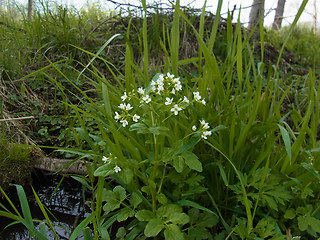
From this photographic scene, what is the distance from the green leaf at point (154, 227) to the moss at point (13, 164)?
1.07m

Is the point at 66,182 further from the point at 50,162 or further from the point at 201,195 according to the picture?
the point at 201,195

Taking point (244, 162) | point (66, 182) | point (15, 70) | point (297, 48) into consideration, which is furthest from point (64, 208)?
point (297, 48)

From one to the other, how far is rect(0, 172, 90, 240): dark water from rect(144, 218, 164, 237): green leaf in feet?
1.75

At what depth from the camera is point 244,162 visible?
4.67 ft

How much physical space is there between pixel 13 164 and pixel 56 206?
38 cm

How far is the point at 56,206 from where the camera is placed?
168cm

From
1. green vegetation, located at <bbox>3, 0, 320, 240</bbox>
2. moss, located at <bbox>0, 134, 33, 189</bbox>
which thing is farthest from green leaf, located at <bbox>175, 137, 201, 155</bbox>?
moss, located at <bbox>0, 134, 33, 189</bbox>

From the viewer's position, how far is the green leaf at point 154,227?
100 centimetres

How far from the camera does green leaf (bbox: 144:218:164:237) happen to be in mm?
1005

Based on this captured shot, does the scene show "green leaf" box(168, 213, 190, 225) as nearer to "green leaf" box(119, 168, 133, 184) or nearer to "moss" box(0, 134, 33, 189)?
"green leaf" box(119, 168, 133, 184)

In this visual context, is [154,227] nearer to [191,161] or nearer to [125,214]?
[125,214]

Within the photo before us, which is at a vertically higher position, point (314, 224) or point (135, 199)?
point (135, 199)

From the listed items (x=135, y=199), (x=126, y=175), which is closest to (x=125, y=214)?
(x=135, y=199)

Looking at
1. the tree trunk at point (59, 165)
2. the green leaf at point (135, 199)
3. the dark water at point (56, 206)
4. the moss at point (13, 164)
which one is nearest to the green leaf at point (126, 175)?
the green leaf at point (135, 199)
